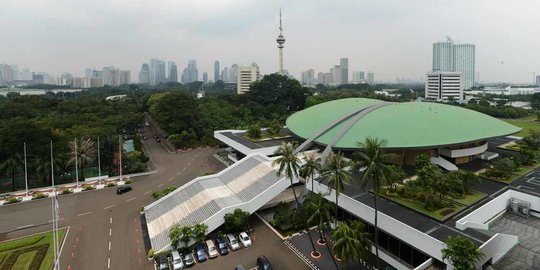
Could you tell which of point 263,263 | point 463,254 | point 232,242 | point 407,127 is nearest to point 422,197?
point 463,254

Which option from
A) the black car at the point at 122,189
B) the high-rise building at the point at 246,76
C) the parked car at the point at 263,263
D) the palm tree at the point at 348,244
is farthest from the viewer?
the high-rise building at the point at 246,76

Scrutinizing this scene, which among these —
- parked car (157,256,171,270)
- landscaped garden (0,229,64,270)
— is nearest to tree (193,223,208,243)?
parked car (157,256,171,270)

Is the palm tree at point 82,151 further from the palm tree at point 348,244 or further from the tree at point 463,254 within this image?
the tree at point 463,254

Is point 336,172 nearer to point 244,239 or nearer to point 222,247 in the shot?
point 244,239

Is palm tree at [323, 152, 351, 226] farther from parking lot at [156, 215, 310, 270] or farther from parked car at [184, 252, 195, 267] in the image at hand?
parked car at [184, 252, 195, 267]

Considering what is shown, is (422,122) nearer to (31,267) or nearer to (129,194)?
(129,194)

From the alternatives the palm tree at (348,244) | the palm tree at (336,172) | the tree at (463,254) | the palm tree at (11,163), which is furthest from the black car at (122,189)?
the tree at (463,254)
